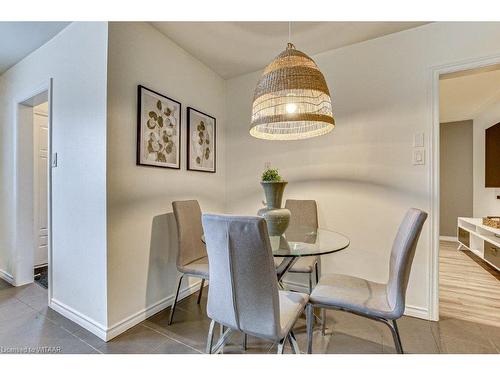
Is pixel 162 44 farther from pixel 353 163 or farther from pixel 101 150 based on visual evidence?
pixel 353 163

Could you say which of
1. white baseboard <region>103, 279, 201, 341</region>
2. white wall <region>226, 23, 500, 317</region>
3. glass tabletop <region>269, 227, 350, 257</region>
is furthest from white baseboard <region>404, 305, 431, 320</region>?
white baseboard <region>103, 279, 201, 341</region>

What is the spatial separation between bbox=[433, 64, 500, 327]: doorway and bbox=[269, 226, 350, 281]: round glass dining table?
0.96 metres

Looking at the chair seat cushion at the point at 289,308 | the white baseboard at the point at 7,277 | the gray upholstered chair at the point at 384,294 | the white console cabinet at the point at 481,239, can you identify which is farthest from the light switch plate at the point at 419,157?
the white baseboard at the point at 7,277

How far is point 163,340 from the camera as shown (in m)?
1.63

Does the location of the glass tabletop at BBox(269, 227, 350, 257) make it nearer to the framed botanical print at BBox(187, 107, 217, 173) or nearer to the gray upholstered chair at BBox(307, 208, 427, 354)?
the gray upholstered chair at BBox(307, 208, 427, 354)

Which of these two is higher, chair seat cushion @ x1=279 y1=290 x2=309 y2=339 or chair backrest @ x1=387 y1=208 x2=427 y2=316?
chair backrest @ x1=387 y1=208 x2=427 y2=316

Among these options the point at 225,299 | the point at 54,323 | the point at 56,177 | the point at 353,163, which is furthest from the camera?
the point at 353,163

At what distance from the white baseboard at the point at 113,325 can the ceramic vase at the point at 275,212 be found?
48.0 inches

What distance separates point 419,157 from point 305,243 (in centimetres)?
124

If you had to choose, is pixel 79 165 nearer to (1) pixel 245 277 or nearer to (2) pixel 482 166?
(1) pixel 245 277

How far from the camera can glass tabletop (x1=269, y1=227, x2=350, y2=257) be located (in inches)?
51.1

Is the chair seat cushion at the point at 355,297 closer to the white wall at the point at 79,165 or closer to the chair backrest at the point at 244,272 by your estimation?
the chair backrest at the point at 244,272
